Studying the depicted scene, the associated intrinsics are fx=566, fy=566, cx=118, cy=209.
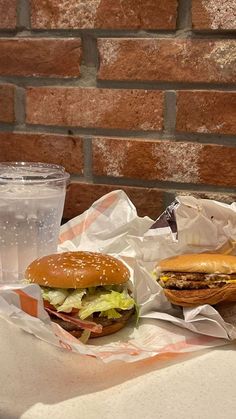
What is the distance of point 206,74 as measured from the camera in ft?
3.60

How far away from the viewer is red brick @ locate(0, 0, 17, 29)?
1221 mm

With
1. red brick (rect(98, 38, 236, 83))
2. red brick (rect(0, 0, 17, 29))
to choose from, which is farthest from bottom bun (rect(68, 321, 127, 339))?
red brick (rect(0, 0, 17, 29))

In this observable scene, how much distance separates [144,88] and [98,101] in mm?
106

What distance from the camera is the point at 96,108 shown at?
1.20 metres

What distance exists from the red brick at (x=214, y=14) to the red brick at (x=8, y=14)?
0.40 meters

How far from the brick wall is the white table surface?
0.47 m

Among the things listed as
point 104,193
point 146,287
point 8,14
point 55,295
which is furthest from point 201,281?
point 8,14

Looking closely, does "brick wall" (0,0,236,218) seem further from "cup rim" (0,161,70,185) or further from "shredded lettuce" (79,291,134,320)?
"shredded lettuce" (79,291,134,320)

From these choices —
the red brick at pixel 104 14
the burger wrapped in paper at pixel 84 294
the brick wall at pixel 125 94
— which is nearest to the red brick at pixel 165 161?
the brick wall at pixel 125 94

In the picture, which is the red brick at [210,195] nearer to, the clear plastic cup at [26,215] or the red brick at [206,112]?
the red brick at [206,112]

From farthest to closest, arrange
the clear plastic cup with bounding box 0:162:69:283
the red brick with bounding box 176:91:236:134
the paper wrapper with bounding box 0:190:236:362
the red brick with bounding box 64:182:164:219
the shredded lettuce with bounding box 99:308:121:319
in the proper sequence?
the red brick with bounding box 64:182:164:219 < the red brick with bounding box 176:91:236:134 < the clear plastic cup with bounding box 0:162:69:283 < the shredded lettuce with bounding box 99:308:121:319 < the paper wrapper with bounding box 0:190:236:362

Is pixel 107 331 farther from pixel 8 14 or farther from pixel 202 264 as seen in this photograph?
pixel 8 14

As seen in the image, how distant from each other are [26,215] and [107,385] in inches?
16.4

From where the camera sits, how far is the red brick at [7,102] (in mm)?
1263
